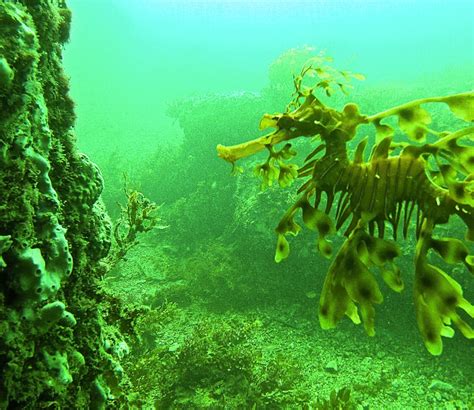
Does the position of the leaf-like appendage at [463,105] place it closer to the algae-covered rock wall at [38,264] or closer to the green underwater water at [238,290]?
the algae-covered rock wall at [38,264]

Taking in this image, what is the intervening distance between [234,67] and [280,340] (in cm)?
4739

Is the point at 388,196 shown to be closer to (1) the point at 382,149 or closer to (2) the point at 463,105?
(1) the point at 382,149

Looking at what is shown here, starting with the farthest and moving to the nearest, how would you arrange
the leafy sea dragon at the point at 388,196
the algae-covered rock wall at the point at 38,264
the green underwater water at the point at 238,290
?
the green underwater water at the point at 238,290, the algae-covered rock wall at the point at 38,264, the leafy sea dragon at the point at 388,196

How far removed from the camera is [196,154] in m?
11.3

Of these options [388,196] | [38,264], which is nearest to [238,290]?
[38,264]

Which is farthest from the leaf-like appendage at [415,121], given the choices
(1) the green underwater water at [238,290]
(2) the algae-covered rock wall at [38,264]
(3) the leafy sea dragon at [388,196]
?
(1) the green underwater water at [238,290]

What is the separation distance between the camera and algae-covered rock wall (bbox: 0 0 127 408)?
0.87 metres

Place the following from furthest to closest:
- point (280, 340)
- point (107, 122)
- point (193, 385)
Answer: point (107, 122)
point (280, 340)
point (193, 385)

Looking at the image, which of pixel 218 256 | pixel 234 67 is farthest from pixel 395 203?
pixel 234 67

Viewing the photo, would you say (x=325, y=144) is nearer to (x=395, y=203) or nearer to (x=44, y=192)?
(x=395, y=203)

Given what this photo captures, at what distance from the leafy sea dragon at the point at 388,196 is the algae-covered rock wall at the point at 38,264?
622mm

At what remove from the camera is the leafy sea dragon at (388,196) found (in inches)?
28.9

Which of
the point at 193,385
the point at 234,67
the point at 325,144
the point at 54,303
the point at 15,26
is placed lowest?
the point at 193,385

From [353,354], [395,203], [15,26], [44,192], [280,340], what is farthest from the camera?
[280,340]
